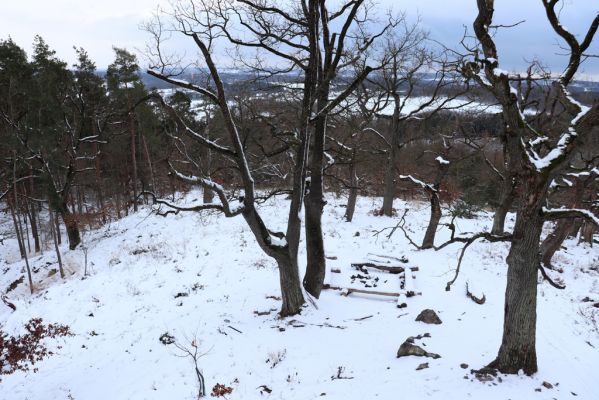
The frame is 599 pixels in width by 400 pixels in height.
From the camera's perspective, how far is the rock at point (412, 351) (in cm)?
787

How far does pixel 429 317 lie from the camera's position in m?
9.72

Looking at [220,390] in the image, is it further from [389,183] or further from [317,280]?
[389,183]

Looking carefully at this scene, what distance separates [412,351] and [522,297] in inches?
103

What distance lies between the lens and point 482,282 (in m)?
12.3

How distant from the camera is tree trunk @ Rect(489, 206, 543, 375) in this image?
5.96 meters

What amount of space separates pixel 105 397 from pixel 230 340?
2780 mm

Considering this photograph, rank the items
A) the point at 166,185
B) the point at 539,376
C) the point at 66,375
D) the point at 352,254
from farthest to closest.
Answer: the point at 166,185 < the point at 352,254 < the point at 66,375 < the point at 539,376

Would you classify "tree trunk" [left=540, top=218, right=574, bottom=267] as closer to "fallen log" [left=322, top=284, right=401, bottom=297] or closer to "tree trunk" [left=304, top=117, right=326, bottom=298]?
"fallen log" [left=322, top=284, right=401, bottom=297]

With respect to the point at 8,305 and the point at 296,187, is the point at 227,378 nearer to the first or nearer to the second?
the point at 296,187

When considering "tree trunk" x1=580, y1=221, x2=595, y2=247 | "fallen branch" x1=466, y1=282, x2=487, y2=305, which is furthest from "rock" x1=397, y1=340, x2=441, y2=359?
"tree trunk" x1=580, y1=221, x2=595, y2=247

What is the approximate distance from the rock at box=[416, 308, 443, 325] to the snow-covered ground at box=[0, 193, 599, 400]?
205 mm

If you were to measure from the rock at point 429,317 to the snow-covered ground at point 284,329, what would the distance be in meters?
0.20

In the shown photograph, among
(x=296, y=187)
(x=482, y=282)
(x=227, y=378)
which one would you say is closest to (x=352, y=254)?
(x=482, y=282)

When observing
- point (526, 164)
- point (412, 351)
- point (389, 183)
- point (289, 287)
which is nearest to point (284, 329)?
point (289, 287)
